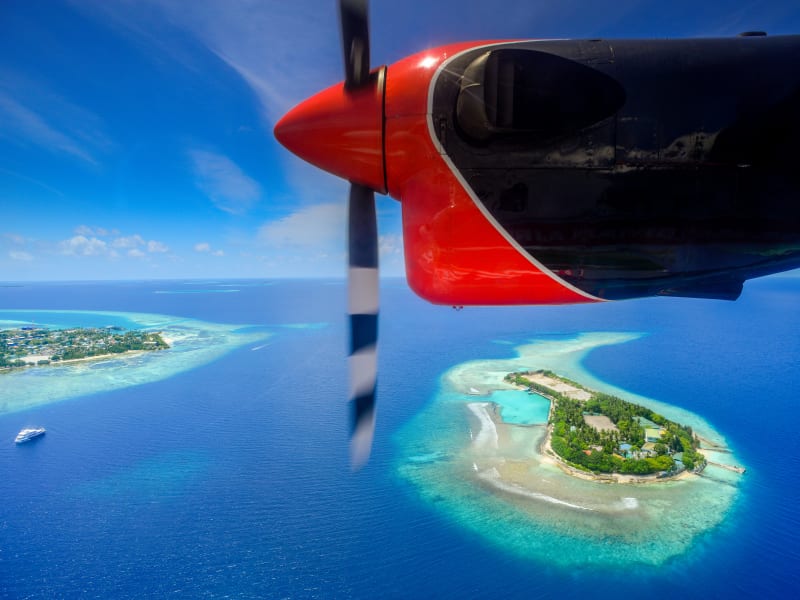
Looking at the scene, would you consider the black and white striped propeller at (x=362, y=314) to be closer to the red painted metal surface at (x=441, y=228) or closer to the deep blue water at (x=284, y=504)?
the red painted metal surface at (x=441, y=228)

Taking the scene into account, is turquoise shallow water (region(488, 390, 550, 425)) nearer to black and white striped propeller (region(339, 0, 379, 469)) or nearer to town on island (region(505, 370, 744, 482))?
town on island (region(505, 370, 744, 482))

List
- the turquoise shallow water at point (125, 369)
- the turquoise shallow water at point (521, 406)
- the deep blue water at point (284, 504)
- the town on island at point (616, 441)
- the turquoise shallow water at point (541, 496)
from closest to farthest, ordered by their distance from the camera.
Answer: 1. the deep blue water at point (284, 504)
2. the turquoise shallow water at point (541, 496)
3. the town on island at point (616, 441)
4. the turquoise shallow water at point (521, 406)
5. the turquoise shallow water at point (125, 369)

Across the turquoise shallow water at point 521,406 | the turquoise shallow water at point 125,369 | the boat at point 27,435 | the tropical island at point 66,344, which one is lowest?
the boat at point 27,435

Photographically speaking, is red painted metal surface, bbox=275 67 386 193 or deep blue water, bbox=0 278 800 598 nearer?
red painted metal surface, bbox=275 67 386 193

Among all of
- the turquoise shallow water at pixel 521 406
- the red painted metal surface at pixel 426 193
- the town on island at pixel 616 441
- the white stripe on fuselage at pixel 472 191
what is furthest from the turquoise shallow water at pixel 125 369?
the white stripe on fuselage at pixel 472 191

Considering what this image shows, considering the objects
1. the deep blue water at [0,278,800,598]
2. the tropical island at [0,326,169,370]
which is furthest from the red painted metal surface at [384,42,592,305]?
the tropical island at [0,326,169,370]

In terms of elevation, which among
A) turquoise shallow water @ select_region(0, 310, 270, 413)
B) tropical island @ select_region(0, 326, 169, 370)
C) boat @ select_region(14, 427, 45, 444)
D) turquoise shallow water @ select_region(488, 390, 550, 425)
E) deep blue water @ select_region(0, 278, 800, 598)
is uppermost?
tropical island @ select_region(0, 326, 169, 370)

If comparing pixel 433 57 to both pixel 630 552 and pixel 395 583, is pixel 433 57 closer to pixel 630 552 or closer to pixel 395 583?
pixel 395 583
